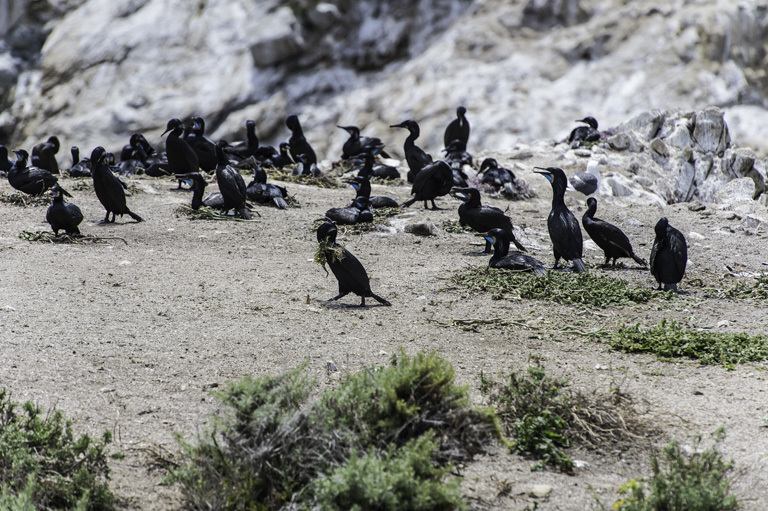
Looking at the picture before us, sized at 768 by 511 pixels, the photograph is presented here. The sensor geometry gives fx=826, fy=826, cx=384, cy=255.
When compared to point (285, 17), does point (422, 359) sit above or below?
below

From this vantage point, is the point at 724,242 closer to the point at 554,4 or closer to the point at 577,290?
the point at 577,290

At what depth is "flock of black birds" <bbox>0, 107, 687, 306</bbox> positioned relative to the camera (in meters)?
8.26

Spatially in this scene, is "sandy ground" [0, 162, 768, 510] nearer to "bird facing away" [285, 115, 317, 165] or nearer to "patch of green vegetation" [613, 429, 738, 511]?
"patch of green vegetation" [613, 429, 738, 511]

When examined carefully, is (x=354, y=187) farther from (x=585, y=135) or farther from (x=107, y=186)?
(x=585, y=135)

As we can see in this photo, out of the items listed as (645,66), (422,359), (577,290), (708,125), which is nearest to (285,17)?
(645,66)

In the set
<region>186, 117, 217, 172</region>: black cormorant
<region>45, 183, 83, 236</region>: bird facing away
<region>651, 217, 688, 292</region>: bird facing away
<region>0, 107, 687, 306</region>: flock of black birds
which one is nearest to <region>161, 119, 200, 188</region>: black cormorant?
<region>0, 107, 687, 306</region>: flock of black birds

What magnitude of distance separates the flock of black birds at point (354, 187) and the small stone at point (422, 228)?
1.29ft

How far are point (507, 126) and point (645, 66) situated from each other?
3804 mm

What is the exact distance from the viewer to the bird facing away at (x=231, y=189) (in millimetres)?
10898

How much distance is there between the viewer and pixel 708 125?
16656 millimetres

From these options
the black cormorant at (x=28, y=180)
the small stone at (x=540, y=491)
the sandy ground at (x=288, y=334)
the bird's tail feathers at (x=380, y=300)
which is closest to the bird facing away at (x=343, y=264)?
the bird's tail feathers at (x=380, y=300)

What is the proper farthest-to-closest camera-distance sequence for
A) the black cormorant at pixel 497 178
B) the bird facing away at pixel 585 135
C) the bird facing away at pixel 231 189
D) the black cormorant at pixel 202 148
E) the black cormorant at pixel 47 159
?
the bird facing away at pixel 585 135 < the black cormorant at pixel 47 159 < the black cormorant at pixel 202 148 < the black cormorant at pixel 497 178 < the bird facing away at pixel 231 189

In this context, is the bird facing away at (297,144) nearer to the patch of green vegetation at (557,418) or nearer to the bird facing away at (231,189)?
the bird facing away at (231,189)

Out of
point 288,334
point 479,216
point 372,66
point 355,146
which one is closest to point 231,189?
point 479,216
